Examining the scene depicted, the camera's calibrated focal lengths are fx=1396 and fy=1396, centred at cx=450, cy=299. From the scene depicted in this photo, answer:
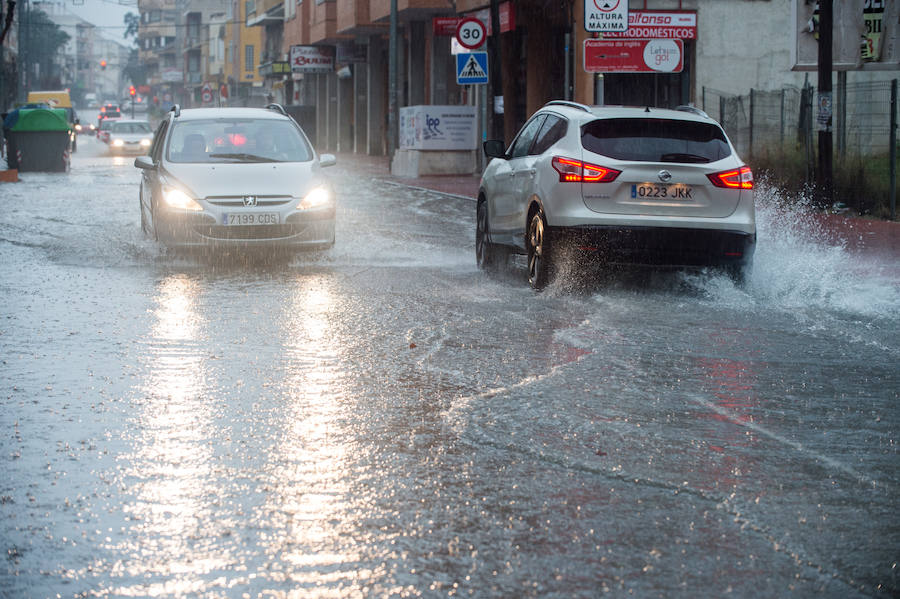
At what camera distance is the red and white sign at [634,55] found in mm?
20312

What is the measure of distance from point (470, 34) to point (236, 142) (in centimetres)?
1145

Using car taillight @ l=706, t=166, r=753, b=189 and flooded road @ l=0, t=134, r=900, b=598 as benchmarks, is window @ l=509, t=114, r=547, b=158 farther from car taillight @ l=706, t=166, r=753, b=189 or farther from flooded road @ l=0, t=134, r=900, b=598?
car taillight @ l=706, t=166, r=753, b=189

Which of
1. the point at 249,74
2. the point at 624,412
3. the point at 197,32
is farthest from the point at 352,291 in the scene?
the point at 197,32

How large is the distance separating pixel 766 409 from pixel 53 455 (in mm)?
3357

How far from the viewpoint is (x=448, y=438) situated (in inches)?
239

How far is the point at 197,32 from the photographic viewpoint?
13838 cm

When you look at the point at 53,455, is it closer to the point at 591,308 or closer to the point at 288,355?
the point at 288,355

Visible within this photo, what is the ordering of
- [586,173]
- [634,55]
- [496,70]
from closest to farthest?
[586,173] → [634,55] → [496,70]

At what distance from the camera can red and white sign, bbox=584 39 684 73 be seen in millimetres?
20312

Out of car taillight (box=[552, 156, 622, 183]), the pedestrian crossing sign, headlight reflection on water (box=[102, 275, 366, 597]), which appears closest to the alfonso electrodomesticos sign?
the pedestrian crossing sign

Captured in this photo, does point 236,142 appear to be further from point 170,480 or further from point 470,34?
point 470,34

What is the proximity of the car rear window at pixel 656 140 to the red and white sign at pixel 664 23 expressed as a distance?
56.4 feet

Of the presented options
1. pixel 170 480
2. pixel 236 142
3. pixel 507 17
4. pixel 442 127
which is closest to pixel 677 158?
pixel 236 142

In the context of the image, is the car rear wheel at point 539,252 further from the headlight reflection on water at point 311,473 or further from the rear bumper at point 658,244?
the headlight reflection on water at point 311,473
